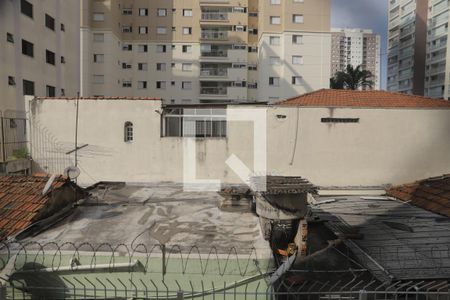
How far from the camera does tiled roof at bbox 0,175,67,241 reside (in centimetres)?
689

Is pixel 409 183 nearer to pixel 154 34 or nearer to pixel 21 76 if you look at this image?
pixel 21 76

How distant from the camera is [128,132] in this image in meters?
14.7

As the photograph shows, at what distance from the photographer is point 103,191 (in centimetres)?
1085

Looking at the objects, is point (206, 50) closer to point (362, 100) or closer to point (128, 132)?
point (362, 100)

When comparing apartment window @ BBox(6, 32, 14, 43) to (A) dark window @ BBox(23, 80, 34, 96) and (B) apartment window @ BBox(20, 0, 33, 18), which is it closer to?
(B) apartment window @ BBox(20, 0, 33, 18)

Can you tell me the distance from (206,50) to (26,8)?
2168 cm

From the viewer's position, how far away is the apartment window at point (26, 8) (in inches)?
765

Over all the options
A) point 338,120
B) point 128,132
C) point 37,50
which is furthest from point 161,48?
point 338,120

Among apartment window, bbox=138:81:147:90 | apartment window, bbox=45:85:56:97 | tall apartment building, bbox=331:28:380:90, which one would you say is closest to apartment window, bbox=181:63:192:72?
apartment window, bbox=138:81:147:90

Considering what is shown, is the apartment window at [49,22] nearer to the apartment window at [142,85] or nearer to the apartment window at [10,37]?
the apartment window at [10,37]

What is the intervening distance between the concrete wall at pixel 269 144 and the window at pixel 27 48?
7.77 m

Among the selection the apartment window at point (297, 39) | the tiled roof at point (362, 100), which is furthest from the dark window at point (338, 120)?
the apartment window at point (297, 39)

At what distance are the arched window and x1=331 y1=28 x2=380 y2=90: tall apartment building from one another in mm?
118978

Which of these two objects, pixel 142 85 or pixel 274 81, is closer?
pixel 274 81
